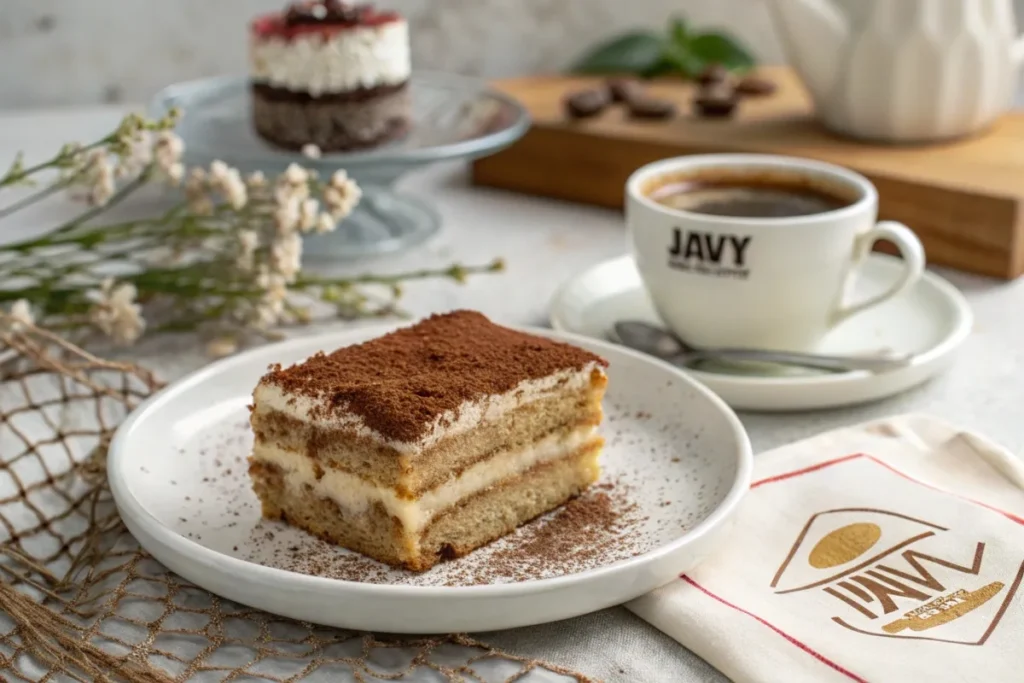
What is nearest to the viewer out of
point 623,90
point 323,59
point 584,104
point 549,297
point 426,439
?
point 426,439

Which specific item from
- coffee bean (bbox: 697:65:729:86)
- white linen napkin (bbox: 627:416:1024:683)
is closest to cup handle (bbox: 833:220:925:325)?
white linen napkin (bbox: 627:416:1024:683)

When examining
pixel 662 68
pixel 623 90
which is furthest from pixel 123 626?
pixel 662 68

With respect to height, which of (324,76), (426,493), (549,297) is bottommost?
(549,297)

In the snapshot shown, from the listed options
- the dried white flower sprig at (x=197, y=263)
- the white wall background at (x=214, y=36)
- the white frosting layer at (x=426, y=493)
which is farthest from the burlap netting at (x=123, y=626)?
the white wall background at (x=214, y=36)

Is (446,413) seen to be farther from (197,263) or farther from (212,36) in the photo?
(212,36)

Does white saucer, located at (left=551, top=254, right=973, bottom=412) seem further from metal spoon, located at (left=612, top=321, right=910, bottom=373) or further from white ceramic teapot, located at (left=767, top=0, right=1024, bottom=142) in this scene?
white ceramic teapot, located at (left=767, top=0, right=1024, bottom=142)
